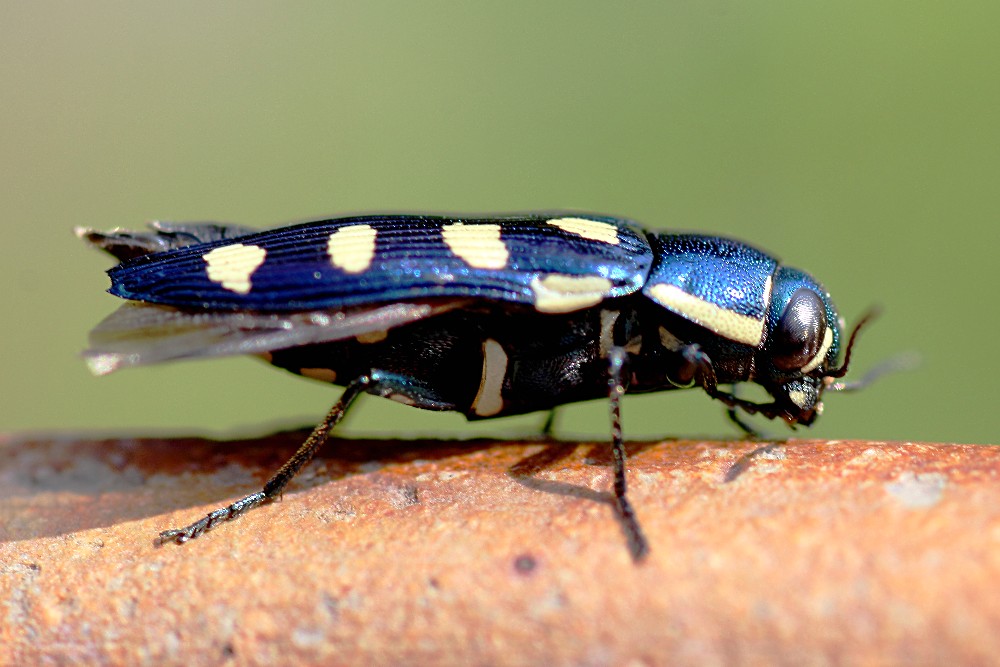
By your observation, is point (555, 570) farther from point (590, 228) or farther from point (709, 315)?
point (590, 228)

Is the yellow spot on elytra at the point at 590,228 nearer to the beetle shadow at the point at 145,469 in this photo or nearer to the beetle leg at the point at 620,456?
the beetle leg at the point at 620,456

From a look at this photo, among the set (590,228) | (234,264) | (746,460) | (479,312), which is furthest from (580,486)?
(234,264)

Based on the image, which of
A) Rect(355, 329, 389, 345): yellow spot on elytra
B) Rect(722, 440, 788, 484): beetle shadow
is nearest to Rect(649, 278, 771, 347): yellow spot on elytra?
Rect(722, 440, 788, 484): beetle shadow

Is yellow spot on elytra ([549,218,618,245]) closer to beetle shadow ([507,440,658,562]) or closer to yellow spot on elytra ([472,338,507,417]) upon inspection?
yellow spot on elytra ([472,338,507,417])

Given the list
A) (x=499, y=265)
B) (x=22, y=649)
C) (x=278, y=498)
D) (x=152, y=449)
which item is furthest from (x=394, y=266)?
(x=22, y=649)

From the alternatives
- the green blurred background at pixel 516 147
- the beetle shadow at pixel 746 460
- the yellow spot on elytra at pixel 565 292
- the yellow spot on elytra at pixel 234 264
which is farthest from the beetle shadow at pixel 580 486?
the green blurred background at pixel 516 147
